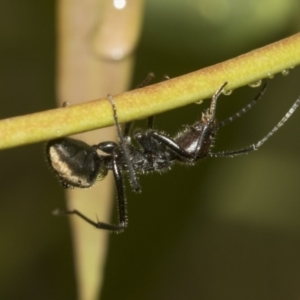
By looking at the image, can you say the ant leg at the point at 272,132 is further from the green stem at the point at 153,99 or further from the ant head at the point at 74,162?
the green stem at the point at 153,99

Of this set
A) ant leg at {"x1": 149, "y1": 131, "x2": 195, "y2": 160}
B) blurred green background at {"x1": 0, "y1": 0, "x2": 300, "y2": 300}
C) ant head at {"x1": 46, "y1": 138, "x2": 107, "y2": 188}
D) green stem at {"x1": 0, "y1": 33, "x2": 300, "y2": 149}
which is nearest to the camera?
green stem at {"x1": 0, "y1": 33, "x2": 300, "y2": 149}

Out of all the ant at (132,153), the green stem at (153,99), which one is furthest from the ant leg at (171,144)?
the green stem at (153,99)

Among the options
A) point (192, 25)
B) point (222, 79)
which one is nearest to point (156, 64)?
point (192, 25)

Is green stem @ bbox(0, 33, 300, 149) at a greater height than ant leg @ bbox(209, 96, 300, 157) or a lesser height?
lesser

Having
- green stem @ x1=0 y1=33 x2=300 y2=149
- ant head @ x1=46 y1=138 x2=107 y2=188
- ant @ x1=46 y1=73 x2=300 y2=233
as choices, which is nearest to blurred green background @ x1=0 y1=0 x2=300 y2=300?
ant @ x1=46 y1=73 x2=300 y2=233

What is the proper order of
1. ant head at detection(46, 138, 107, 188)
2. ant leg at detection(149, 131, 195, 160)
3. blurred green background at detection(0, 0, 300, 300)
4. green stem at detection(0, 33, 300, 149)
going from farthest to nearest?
blurred green background at detection(0, 0, 300, 300)
ant leg at detection(149, 131, 195, 160)
ant head at detection(46, 138, 107, 188)
green stem at detection(0, 33, 300, 149)

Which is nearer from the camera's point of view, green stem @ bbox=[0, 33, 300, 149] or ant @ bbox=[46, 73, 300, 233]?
green stem @ bbox=[0, 33, 300, 149]

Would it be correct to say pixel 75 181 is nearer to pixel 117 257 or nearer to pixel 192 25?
pixel 192 25

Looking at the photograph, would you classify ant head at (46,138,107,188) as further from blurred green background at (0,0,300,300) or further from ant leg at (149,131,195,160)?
blurred green background at (0,0,300,300)
